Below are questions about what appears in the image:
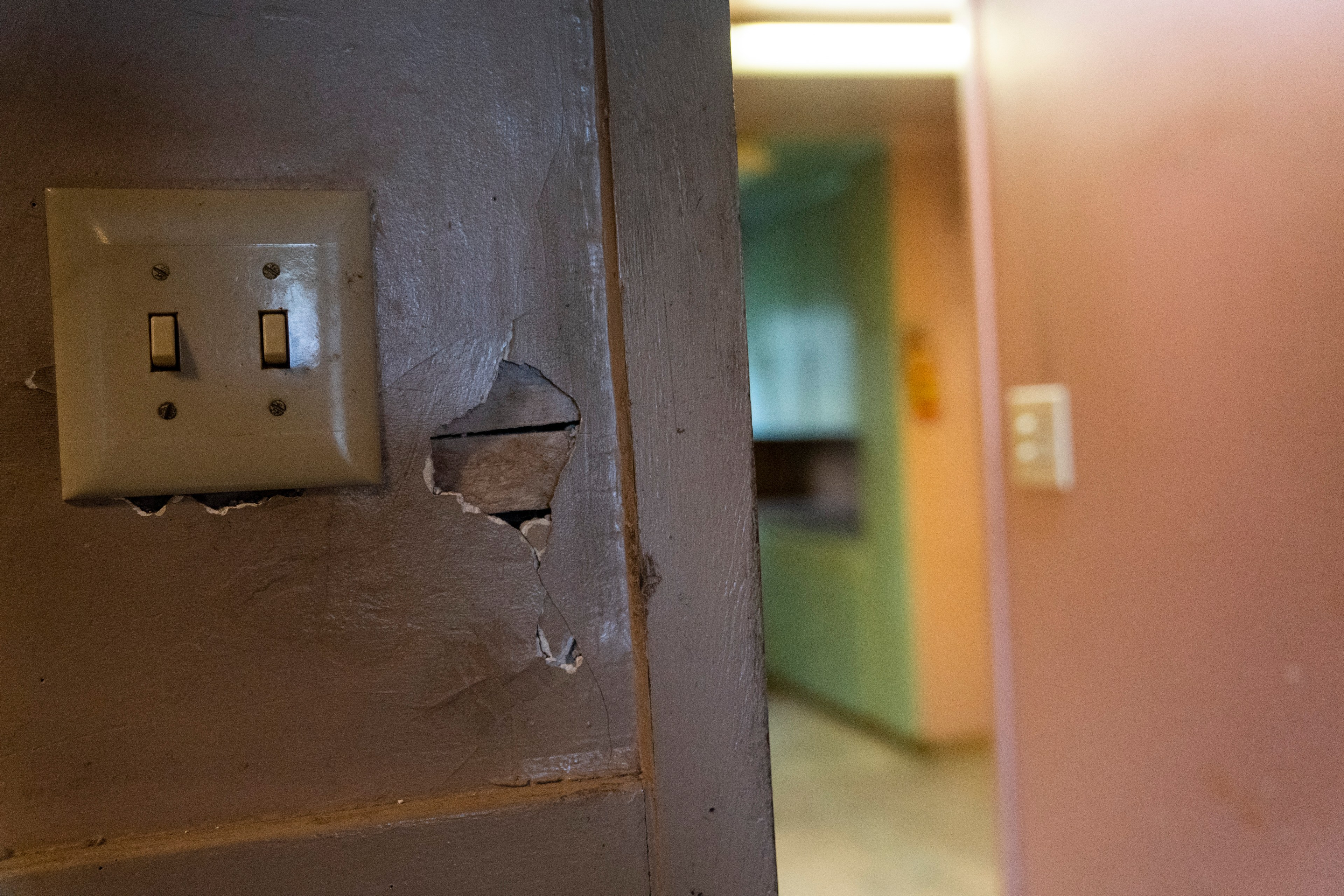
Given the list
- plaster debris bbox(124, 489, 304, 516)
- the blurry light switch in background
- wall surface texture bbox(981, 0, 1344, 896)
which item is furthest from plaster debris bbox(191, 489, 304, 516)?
the blurry light switch in background

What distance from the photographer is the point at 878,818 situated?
10.5 feet

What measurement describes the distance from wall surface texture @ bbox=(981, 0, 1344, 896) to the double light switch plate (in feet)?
3.40

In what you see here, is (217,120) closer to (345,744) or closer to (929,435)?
(345,744)

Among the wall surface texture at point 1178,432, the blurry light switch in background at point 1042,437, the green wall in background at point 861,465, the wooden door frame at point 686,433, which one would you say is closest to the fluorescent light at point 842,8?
the wall surface texture at point 1178,432

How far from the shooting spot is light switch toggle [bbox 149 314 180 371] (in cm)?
46

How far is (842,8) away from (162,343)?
223cm

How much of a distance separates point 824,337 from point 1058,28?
306cm

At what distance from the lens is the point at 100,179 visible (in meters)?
0.48

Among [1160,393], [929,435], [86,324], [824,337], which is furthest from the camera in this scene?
[824,337]

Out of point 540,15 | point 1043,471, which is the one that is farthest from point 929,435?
point 540,15

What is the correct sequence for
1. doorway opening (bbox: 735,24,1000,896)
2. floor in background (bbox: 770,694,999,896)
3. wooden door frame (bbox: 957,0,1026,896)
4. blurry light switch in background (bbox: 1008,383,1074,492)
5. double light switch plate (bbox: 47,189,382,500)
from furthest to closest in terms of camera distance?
doorway opening (bbox: 735,24,1000,896) < floor in background (bbox: 770,694,999,896) < wooden door frame (bbox: 957,0,1026,896) < blurry light switch in background (bbox: 1008,383,1074,492) < double light switch plate (bbox: 47,189,382,500)

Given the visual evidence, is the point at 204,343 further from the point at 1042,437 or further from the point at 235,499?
the point at 1042,437

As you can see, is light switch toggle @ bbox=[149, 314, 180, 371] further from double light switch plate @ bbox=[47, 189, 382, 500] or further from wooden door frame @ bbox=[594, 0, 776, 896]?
wooden door frame @ bbox=[594, 0, 776, 896]

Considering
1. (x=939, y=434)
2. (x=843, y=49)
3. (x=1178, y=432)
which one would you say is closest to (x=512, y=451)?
(x=1178, y=432)
